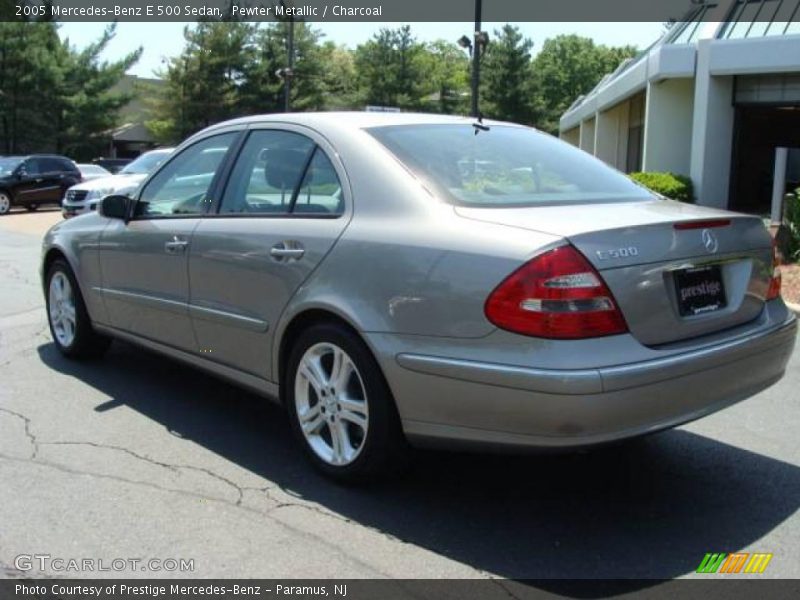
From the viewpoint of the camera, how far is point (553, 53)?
10425 cm

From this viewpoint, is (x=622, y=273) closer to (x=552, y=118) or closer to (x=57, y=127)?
(x=57, y=127)

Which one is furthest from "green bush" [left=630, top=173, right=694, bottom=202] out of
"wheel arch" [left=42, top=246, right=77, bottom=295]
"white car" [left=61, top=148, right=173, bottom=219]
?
"wheel arch" [left=42, top=246, right=77, bottom=295]

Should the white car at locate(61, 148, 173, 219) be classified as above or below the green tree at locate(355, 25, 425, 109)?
below

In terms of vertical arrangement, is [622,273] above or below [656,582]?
above

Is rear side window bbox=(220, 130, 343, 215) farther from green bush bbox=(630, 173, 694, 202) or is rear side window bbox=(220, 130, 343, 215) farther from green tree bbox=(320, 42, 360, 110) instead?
green tree bbox=(320, 42, 360, 110)

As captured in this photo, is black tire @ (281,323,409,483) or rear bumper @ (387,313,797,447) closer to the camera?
rear bumper @ (387,313,797,447)

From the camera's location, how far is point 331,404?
3.92 m

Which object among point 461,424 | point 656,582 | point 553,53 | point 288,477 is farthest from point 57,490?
point 553,53

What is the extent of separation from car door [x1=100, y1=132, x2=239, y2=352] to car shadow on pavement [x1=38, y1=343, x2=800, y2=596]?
1.94 feet

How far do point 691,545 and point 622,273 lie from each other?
1.12 m

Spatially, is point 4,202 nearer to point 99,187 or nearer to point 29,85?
point 99,187

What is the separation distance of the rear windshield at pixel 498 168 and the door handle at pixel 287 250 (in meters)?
0.63

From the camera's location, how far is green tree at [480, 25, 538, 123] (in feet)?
192

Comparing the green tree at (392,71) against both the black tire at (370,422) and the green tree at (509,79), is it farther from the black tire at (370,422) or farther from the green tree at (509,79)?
the black tire at (370,422)
